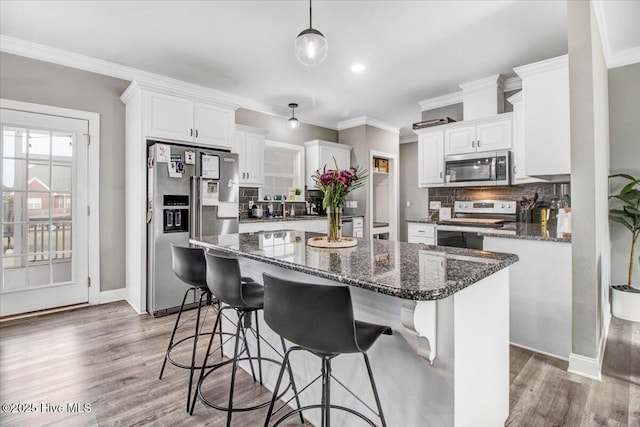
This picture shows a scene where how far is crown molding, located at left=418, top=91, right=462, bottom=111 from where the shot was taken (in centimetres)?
455

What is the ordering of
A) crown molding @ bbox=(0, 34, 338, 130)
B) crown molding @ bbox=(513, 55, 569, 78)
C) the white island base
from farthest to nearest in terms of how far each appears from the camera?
crown molding @ bbox=(0, 34, 338, 130)
crown molding @ bbox=(513, 55, 569, 78)
the white island base

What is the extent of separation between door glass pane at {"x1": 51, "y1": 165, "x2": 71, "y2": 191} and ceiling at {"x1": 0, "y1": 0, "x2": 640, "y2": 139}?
1.20 metres

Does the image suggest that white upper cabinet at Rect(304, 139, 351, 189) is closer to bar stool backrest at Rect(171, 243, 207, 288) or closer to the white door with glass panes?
the white door with glass panes

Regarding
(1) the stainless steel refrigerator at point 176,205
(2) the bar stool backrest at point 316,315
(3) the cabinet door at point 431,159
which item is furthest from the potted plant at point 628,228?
(1) the stainless steel refrigerator at point 176,205

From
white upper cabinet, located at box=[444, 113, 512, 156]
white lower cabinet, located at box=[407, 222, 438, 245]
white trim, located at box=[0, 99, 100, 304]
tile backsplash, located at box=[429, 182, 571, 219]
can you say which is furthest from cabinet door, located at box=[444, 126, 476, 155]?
white trim, located at box=[0, 99, 100, 304]

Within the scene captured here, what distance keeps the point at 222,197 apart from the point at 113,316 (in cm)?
163

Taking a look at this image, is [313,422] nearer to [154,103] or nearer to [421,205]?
[154,103]

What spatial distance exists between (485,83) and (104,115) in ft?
14.8

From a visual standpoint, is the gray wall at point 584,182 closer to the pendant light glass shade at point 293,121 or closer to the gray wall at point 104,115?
the pendant light glass shade at point 293,121

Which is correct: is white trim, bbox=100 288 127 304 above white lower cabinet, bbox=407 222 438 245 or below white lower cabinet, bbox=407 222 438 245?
below

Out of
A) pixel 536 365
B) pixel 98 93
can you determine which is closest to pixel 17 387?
pixel 98 93

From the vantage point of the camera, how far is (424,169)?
4.66 meters

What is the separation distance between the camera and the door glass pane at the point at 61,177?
133 inches

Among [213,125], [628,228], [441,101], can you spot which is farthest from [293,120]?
[628,228]
